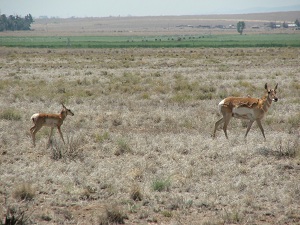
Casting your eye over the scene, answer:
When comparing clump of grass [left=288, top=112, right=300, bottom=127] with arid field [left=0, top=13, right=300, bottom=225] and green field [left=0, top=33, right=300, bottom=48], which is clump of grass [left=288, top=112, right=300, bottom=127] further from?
green field [left=0, top=33, right=300, bottom=48]

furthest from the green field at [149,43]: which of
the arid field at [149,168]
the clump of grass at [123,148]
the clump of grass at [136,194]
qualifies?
the clump of grass at [136,194]

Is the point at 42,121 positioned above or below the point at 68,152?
above

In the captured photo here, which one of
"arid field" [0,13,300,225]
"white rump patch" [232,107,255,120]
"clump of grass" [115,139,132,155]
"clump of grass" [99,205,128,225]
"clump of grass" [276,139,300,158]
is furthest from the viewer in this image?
"white rump patch" [232,107,255,120]

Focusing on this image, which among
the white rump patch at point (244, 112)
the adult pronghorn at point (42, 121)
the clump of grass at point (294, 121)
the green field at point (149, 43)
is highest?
the white rump patch at point (244, 112)

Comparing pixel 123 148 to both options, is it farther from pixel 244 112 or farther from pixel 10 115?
pixel 10 115

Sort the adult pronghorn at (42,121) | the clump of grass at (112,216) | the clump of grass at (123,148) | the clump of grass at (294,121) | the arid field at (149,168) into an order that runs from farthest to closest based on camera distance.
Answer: the clump of grass at (294,121) < the adult pronghorn at (42,121) < the clump of grass at (123,148) < the arid field at (149,168) < the clump of grass at (112,216)

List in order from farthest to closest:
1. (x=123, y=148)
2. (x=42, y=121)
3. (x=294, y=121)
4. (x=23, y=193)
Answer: (x=294, y=121)
(x=42, y=121)
(x=123, y=148)
(x=23, y=193)

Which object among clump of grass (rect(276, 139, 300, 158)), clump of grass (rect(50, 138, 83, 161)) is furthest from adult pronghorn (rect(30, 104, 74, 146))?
clump of grass (rect(276, 139, 300, 158))

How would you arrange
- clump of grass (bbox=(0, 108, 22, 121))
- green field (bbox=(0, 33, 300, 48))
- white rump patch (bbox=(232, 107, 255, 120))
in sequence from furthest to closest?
green field (bbox=(0, 33, 300, 48)) → clump of grass (bbox=(0, 108, 22, 121)) → white rump patch (bbox=(232, 107, 255, 120))

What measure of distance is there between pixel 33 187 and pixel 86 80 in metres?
20.3

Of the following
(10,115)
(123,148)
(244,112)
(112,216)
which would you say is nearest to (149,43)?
(10,115)

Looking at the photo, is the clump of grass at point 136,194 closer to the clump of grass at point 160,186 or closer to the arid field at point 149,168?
the arid field at point 149,168

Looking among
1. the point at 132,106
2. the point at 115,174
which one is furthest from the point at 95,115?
the point at 115,174

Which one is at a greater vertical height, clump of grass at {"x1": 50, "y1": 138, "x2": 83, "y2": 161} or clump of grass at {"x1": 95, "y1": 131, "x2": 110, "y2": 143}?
clump of grass at {"x1": 50, "y1": 138, "x2": 83, "y2": 161}
